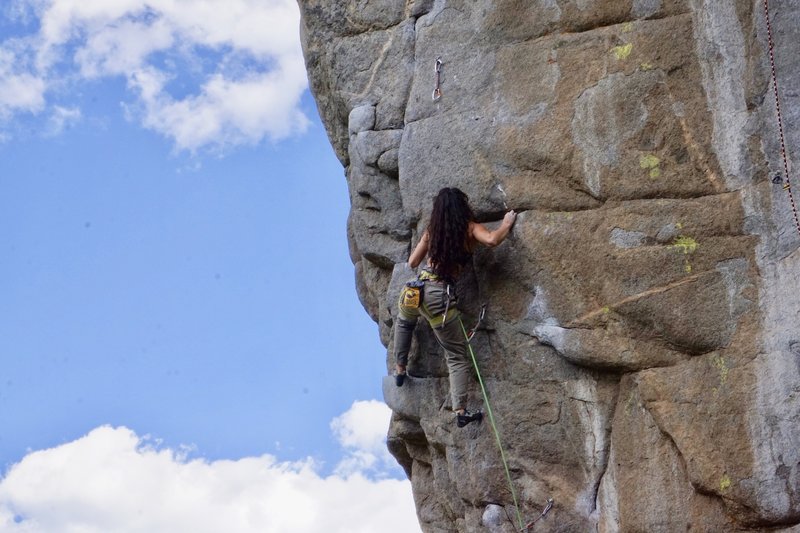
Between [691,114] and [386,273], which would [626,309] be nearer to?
[691,114]

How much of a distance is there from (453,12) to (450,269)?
2.20m

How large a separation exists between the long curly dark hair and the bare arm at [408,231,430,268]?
12 cm

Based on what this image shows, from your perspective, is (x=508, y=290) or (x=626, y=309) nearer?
(x=626, y=309)

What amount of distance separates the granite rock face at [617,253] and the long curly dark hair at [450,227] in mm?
326

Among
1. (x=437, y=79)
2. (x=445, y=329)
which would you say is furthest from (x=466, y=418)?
(x=437, y=79)

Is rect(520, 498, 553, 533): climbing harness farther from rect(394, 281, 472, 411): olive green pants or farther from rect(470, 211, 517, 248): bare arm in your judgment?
rect(470, 211, 517, 248): bare arm

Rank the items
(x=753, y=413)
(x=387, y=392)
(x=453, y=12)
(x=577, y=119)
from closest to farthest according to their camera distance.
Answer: (x=753, y=413) < (x=577, y=119) < (x=453, y=12) < (x=387, y=392)

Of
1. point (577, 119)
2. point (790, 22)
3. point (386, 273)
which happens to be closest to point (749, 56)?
point (790, 22)

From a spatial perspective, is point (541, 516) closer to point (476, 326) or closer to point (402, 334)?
point (476, 326)

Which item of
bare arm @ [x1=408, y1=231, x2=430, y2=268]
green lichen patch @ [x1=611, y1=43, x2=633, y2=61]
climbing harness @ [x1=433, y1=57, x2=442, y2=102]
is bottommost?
bare arm @ [x1=408, y1=231, x2=430, y2=268]

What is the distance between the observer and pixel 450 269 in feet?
29.5

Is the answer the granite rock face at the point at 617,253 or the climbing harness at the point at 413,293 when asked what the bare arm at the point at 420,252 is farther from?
the granite rock face at the point at 617,253

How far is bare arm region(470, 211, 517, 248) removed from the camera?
874 cm

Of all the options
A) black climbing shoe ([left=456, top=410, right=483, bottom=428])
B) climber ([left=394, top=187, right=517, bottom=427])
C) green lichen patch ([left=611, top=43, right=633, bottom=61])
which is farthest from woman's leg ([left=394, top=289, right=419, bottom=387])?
green lichen patch ([left=611, top=43, right=633, bottom=61])
